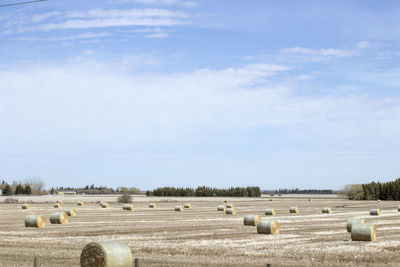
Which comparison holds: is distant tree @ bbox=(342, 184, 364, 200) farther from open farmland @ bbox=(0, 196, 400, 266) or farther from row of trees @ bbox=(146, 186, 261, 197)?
open farmland @ bbox=(0, 196, 400, 266)

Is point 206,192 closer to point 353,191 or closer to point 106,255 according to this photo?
point 353,191

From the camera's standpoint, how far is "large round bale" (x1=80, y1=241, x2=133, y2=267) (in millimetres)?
17641

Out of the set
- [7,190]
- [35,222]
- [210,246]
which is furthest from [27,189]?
[210,246]

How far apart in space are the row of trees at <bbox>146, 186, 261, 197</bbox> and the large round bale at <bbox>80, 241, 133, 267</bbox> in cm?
16171

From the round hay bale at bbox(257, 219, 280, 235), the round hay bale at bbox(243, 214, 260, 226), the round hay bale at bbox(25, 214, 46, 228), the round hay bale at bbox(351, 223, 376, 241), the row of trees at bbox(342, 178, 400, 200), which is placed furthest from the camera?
the row of trees at bbox(342, 178, 400, 200)

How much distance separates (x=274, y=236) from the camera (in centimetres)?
3100

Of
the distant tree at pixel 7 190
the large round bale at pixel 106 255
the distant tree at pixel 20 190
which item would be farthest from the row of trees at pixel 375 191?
the large round bale at pixel 106 255

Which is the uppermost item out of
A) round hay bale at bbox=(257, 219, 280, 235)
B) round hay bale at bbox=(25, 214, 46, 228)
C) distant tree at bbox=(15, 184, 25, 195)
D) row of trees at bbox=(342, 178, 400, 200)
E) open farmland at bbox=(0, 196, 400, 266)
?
distant tree at bbox=(15, 184, 25, 195)

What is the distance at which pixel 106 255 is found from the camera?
57.8ft

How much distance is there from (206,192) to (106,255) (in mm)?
167988

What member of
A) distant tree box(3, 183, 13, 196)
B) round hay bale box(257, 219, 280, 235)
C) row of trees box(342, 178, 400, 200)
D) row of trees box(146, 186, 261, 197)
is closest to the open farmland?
round hay bale box(257, 219, 280, 235)

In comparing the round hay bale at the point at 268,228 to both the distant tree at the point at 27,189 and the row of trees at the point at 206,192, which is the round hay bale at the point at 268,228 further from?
the distant tree at the point at 27,189

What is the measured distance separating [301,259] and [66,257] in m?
8.75

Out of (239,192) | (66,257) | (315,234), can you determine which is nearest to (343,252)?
(315,234)
